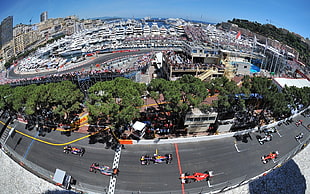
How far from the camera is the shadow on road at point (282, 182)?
79.8 ft

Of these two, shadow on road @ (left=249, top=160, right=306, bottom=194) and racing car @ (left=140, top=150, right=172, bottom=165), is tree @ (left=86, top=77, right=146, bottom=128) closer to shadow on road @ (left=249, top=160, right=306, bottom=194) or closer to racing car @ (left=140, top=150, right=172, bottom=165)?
racing car @ (left=140, top=150, right=172, bottom=165)

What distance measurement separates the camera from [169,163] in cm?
2975

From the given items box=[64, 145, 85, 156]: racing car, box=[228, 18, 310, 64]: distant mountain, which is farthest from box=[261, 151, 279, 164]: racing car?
box=[228, 18, 310, 64]: distant mountain

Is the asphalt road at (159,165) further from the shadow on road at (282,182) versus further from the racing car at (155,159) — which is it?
the shadow on road at (282,182)

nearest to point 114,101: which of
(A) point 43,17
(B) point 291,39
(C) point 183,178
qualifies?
(C) point 183,178

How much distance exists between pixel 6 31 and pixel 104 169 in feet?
474

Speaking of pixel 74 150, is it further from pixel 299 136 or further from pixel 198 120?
pixel 299 136

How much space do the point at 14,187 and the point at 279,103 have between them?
48.0 meters

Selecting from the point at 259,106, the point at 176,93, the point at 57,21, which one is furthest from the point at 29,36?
the point at 259,106

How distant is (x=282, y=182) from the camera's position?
83.5ft

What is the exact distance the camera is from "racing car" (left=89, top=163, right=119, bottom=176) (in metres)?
27.5

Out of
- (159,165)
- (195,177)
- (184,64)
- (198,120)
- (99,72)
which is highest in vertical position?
(184,64)

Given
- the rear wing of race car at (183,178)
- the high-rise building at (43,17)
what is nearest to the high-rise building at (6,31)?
the high-rise building at (43,17)

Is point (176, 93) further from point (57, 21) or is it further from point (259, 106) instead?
point (57, 21)
